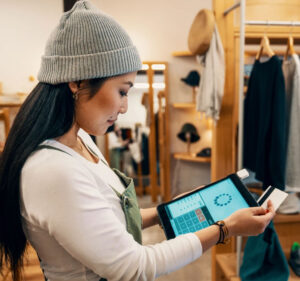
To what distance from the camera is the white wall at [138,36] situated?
293cm

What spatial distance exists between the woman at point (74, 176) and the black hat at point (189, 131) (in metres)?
2.71

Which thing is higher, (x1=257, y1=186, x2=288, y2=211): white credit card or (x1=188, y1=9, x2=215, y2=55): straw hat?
(x1=188, y1=9, x2=215, y2=55): straw hat

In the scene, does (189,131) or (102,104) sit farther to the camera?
(189,131)

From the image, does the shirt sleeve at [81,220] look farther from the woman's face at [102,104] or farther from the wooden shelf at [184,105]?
the wooden shelf at [184,105]

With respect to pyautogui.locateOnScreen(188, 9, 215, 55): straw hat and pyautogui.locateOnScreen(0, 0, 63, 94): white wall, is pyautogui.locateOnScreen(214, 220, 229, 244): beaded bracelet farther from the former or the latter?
pyautogui.locateOnScreen(0, 0, 63, 94): white wall

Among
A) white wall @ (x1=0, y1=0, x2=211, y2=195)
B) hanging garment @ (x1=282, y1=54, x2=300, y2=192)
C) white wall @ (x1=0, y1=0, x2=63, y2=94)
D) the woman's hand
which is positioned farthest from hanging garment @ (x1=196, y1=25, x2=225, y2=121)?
white wall @ (x1=0, y1=0, x2=63, y2=94)

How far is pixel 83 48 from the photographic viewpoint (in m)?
0.65

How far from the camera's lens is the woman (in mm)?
591

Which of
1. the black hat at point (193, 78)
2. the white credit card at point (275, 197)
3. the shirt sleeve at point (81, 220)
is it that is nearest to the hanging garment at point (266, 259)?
the white credit card at point (275, 197)

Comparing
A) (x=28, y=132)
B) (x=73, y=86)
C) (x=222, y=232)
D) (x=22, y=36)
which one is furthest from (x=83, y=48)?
(x=22, y=36)

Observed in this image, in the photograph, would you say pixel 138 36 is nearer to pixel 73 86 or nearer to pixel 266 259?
pixel 266 259

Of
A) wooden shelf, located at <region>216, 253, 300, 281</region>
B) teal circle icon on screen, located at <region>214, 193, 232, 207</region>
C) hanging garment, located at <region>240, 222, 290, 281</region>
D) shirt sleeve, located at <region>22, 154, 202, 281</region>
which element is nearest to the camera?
shirt sleeve, located at <region>22, 154, 202, 281</region>

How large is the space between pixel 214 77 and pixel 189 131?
64.7 inches

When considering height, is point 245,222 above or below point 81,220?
below
